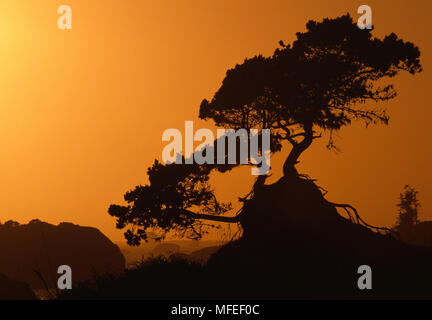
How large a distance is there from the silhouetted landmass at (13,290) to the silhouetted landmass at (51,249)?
51166 mm

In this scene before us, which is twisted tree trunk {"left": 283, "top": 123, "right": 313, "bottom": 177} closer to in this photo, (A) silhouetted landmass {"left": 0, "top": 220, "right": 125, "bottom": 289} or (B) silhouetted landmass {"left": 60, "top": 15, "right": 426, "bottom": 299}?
(B) silhouetted landmass {"left": 60, "top": 15, "right": 426, "bottom": 299}

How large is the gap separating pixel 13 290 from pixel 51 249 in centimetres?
5560

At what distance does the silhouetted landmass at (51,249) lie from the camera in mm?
93625

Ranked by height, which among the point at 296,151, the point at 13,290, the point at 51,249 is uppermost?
the point at 296,151

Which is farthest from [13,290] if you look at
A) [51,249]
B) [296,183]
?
[51,249]

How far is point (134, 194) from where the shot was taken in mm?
27672

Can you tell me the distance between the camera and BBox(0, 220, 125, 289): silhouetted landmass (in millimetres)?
93625

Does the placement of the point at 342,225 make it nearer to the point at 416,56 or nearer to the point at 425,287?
the point at 425,287

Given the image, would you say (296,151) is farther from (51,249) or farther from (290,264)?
(51,249)

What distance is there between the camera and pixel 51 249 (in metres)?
93.4

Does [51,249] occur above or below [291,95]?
below

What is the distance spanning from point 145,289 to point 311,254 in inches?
416
